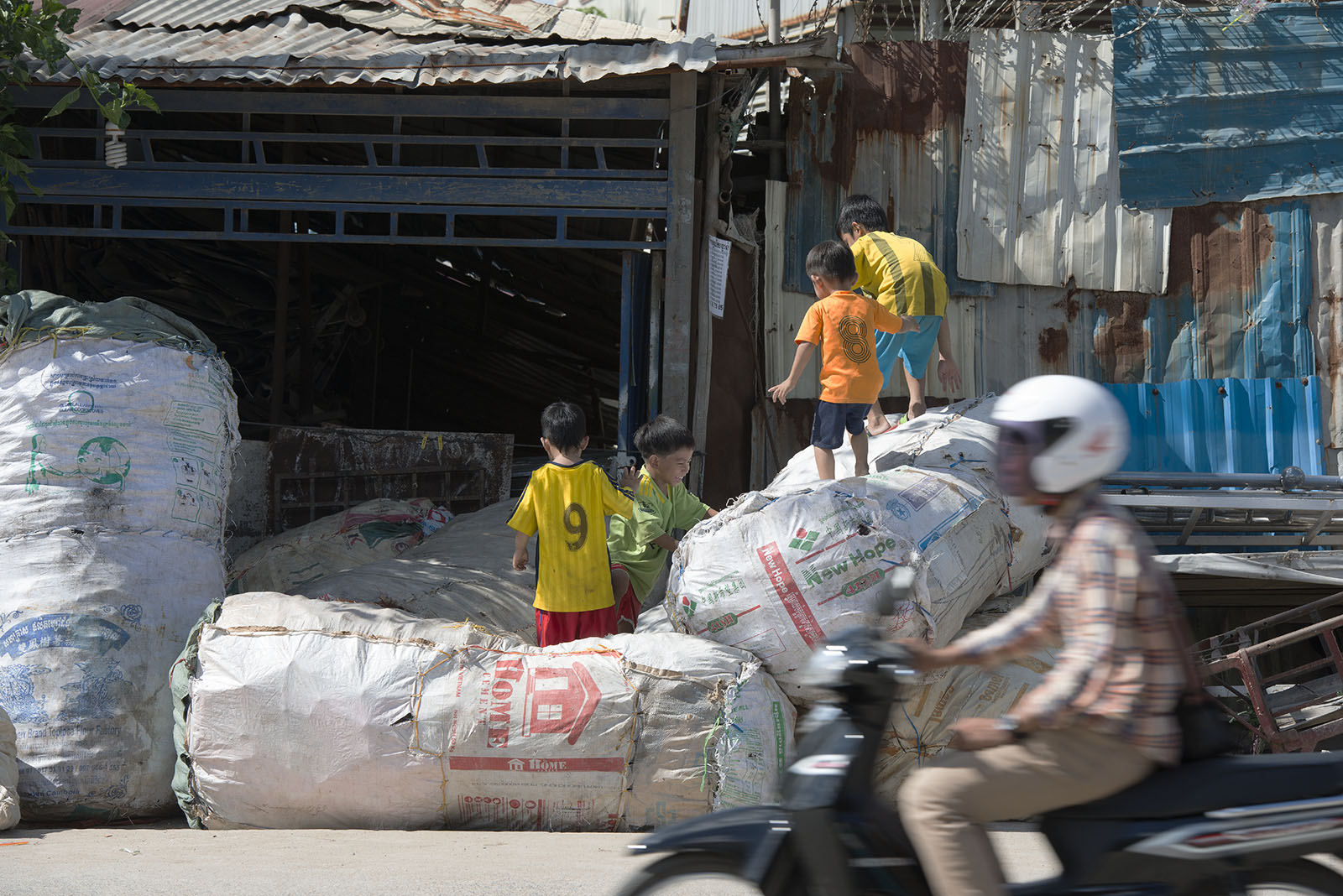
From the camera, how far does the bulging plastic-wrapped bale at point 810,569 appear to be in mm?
4277

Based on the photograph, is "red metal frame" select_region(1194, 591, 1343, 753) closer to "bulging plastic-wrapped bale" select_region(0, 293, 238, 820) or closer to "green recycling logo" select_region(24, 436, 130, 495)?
"bulging plastic-wrapped bale" select_region(0, 293, 238, 820)

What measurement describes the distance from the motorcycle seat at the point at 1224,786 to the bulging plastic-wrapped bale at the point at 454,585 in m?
3.29

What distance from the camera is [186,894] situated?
3287mm

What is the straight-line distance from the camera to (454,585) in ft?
17.9

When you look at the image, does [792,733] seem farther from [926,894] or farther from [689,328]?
[689,328]

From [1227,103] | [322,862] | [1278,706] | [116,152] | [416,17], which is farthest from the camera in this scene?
[416,17]

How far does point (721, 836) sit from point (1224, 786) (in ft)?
2.92

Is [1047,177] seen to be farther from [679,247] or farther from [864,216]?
[679,247]

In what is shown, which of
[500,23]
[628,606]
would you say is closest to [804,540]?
[628,606]

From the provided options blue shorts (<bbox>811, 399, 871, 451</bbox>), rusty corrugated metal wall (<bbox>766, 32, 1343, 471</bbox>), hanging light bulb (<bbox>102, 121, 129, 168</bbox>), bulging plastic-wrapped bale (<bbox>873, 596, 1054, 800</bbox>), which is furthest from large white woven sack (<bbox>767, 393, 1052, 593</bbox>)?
hanging light bulb (<bbox>102, 121, 129, 168</bbox>)

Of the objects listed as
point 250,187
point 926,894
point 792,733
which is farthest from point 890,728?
point 250,187

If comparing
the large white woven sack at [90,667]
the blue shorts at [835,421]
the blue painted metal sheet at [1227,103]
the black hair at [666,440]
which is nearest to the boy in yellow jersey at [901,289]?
the blue shorts at [835,421]

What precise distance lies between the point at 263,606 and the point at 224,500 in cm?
99

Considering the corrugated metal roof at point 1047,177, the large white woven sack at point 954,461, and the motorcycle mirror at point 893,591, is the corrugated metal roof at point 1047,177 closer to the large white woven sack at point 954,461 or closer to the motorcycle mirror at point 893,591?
the large white woven sack at point 954,461
